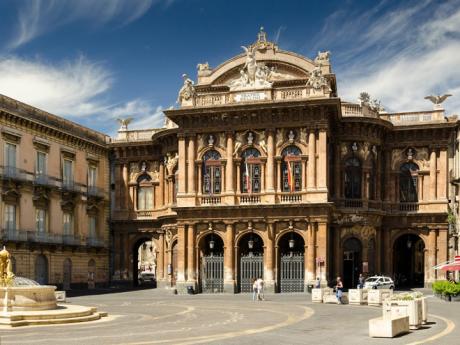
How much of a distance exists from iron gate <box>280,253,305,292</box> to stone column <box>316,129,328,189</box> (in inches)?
198

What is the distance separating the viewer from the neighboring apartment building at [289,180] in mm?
47156

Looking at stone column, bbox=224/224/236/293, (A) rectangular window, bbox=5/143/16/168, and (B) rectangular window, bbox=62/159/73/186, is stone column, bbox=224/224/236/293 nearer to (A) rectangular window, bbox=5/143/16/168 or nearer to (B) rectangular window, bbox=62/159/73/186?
(B) rectangular window, bbox=62/159/73/186

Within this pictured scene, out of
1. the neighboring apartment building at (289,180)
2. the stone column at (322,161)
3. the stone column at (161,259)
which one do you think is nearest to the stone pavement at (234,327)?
the neighboring apartment building at (289,180)

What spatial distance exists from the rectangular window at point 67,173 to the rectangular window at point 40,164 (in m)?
2.49

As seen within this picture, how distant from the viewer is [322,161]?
46.8 m

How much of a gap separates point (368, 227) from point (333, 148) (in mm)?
6163

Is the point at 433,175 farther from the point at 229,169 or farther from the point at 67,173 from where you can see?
the point at 67,173

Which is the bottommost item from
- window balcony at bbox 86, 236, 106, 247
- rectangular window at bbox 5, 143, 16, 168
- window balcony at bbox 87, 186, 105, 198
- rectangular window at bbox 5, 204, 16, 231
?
window balcony at bbox 86, 236, 106, 247

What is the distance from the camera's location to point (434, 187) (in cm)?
5259

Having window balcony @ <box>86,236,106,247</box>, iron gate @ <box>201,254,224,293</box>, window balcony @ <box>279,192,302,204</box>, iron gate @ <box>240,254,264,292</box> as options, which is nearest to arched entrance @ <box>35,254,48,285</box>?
window balcony @ <box>86,236,106,247</box>

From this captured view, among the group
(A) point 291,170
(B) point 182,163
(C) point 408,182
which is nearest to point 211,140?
(B) point 182,163

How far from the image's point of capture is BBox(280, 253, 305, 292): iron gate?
155 feet

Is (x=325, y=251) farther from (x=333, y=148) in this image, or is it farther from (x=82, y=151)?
(x=82, y=151)

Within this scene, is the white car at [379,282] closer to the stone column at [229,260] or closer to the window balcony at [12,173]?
the stone column at [229,260]
